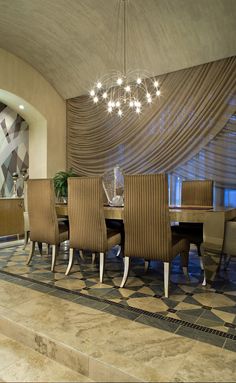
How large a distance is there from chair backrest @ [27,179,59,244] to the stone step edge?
1.19 m

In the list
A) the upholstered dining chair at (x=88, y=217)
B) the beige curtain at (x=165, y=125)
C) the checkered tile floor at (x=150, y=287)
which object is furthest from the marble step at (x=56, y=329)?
the beige curtain at (x=165, y=125)

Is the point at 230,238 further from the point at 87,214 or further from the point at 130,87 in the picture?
the point at 130,87

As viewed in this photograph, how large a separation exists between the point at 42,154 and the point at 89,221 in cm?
367

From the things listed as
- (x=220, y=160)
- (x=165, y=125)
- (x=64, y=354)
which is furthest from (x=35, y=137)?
(x=64, y=354)

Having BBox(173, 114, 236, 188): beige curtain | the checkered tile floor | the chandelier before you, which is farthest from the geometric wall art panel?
BBox(173, 114, 236, 188): beige curtain

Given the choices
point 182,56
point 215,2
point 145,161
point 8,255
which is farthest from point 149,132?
point 8,255

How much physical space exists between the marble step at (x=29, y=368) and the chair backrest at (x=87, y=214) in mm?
1168

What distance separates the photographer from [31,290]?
259cm

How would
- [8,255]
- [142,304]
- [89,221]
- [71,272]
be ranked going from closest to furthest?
[142,304], [89,221], [71,272], [8,255]

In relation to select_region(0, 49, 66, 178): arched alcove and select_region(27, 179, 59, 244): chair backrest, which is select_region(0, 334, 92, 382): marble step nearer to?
select_region(27, 179, 59, 244): chair backrest

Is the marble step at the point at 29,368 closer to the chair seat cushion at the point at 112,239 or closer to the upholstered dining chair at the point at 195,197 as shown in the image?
the chair seat cushion at the point at 112,239

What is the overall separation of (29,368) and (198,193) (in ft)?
9.43

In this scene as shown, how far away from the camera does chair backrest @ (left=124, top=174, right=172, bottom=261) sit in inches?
94.0

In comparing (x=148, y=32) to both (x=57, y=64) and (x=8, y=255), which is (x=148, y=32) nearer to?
(x=57, y=64)
